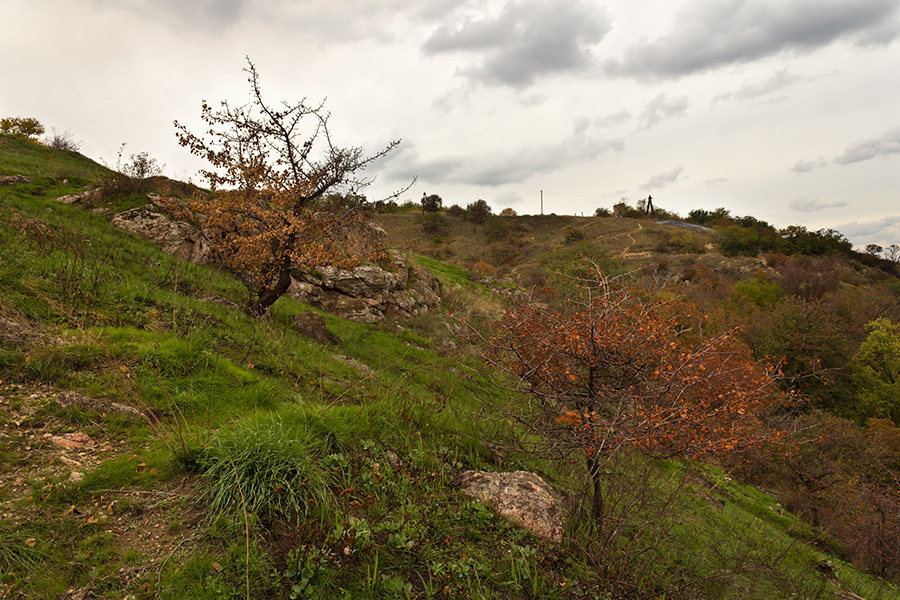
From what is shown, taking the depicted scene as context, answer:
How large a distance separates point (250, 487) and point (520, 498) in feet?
7.71

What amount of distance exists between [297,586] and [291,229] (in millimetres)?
7481

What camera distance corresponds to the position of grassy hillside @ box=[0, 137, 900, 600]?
259 centimetres

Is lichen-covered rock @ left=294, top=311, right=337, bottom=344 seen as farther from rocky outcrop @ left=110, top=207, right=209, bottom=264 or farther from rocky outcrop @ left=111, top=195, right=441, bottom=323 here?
rocky outcrop @ left=110, top=207, right=209, bottom=264

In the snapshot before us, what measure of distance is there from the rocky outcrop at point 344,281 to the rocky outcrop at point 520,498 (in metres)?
9.00

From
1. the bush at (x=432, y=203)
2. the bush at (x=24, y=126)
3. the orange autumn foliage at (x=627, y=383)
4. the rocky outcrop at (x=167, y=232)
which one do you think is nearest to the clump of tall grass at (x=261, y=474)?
the orange autumn foliage at (x=627, y=383)

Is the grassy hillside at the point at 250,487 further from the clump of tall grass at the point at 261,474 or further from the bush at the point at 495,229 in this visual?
the bush at the point at 495,229

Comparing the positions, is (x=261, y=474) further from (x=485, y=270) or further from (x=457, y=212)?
(x=457, y=212)

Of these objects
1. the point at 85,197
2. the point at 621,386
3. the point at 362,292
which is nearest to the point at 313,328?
the point at 362,292

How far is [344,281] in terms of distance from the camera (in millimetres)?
15781

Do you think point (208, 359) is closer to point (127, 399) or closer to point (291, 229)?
point (127, 399)

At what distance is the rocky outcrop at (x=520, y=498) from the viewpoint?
3734 millimetres

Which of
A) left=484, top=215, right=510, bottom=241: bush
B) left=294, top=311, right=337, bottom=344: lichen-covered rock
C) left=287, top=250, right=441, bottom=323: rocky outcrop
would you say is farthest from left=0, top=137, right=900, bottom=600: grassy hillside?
left=484, top=215, right=510, bottom=241: bush

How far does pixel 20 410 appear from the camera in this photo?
11.6 feet

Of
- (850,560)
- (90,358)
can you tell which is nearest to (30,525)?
(90,358)
